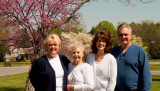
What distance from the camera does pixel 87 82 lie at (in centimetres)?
311

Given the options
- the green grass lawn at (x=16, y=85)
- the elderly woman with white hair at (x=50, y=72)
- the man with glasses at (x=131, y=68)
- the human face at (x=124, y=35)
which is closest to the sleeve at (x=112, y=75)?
the man with glasses at (x=131, y=68)

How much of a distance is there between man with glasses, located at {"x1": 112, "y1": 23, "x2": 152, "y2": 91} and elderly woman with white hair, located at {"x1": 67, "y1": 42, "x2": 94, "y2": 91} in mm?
501

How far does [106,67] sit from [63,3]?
4418mm

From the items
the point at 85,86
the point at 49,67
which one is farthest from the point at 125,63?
the point at 49,67

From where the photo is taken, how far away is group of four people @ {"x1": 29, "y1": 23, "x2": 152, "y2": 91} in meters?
3.12

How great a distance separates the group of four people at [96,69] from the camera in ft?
10.2

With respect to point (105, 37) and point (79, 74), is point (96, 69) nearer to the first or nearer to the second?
point (79, 74)

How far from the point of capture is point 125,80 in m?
3.27

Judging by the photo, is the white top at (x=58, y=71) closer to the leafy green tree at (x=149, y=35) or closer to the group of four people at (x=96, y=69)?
the group of four people at (x=96, y=69)

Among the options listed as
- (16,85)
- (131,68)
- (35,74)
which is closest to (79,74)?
(35,74)

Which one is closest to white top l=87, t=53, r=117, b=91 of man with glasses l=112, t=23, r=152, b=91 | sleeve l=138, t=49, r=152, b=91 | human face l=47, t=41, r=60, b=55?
man with glasses l=112, t=23, r=152, b=91

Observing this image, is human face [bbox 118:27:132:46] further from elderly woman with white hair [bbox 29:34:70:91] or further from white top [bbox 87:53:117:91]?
elderly woman with white hair [bbox 29:34:70:91]

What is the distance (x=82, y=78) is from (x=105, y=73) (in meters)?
0.34

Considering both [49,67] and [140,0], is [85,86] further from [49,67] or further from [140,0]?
[140,0]
